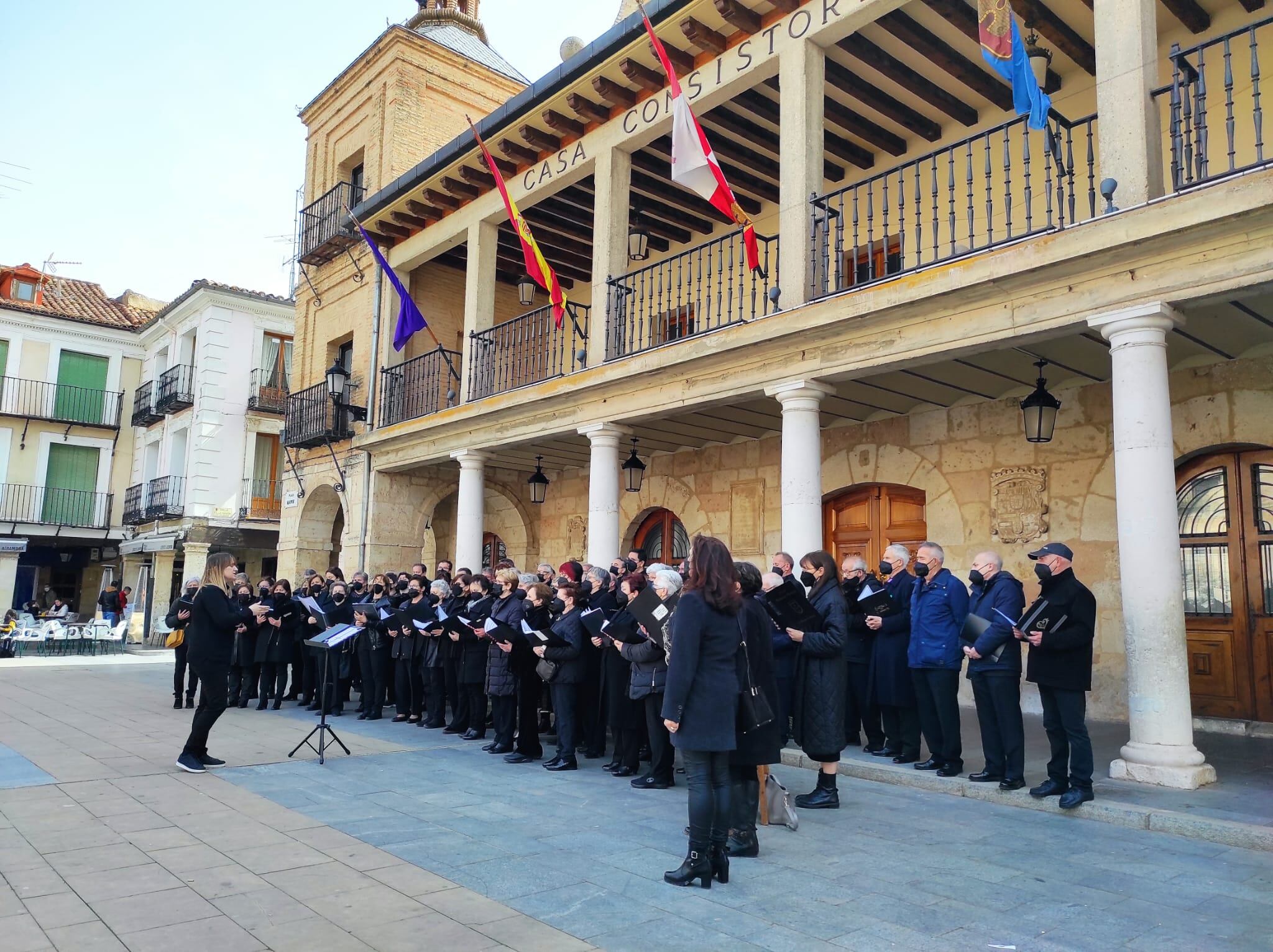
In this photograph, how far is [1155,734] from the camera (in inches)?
238

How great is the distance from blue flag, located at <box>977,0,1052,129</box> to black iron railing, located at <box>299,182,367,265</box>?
473 inches

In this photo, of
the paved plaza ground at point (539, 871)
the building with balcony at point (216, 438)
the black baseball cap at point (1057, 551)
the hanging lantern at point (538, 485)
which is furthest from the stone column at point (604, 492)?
the building with balcony at point (216, 438)

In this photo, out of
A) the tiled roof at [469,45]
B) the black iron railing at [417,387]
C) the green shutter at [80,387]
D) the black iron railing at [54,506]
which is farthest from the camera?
the green shutter at [80,387]

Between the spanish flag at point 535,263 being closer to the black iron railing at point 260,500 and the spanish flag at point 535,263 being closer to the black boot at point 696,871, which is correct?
the black boot at point 696,871

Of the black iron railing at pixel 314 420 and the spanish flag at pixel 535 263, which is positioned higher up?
the spanish flag at pixel 535 263

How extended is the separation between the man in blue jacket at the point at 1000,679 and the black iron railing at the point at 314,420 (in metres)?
12.1

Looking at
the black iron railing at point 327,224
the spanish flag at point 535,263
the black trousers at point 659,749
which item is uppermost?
the black iron railing at point 327,224

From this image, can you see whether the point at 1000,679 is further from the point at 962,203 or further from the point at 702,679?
the point at 962,203

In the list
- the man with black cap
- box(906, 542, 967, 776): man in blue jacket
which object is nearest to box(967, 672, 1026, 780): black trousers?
the man with black cap

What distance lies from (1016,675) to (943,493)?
467 centimetres

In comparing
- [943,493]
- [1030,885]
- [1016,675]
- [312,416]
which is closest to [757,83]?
[943,493]

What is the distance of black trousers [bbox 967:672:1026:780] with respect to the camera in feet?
19.8

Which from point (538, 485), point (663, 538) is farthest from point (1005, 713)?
point (538, 485)

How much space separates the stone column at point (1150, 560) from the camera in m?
6.03
